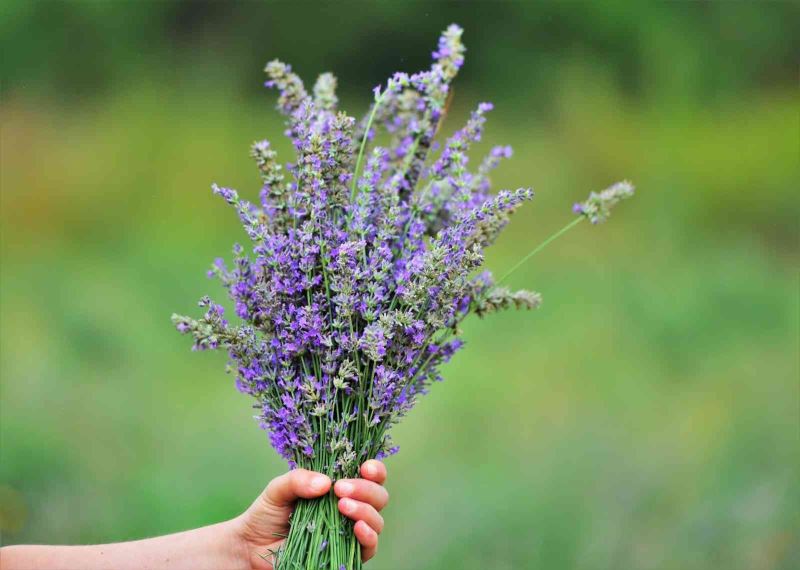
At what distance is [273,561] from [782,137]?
4.92 meters

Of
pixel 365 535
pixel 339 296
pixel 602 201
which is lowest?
pixel 365 535

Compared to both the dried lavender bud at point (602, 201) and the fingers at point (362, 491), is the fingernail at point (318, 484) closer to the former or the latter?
the fingers at point (362, 491)

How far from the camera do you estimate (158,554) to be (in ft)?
5.32

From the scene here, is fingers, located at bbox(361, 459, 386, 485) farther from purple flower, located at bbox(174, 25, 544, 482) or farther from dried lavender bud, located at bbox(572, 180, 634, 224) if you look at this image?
dried lavender bud, located at bbox(572, 180, 634, 224)

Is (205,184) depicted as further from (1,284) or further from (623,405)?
(623,405)

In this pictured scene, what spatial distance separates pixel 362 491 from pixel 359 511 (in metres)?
0.03

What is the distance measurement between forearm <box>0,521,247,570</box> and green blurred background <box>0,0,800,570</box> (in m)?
1.02

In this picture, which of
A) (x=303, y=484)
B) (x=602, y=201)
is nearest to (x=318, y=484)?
(x=303, y=484)

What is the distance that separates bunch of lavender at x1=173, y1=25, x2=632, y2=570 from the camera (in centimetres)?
139

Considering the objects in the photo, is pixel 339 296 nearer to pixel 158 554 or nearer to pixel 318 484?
pixel 318 484

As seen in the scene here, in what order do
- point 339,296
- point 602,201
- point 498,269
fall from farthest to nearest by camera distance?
point 498,269, point 602,201, point 339,296

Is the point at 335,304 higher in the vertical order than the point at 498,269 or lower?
lower

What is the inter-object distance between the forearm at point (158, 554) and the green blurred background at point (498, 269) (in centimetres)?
102

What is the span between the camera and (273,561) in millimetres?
1583
